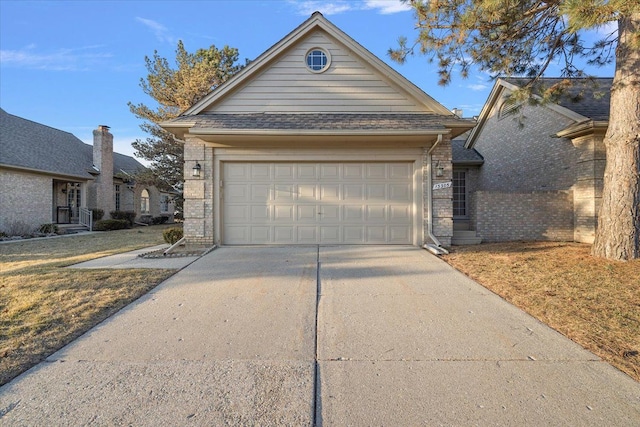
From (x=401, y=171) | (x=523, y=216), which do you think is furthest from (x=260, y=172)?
(x=523, y=216)

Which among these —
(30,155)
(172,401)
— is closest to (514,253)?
(172,401)

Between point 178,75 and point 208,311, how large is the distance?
1520cm

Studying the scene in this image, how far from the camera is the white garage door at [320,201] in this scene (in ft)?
31.1

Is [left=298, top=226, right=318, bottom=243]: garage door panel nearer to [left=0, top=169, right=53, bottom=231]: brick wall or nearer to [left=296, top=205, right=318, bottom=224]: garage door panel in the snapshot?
[left=296, top=205, right=318, bottom=224]: garage door panel

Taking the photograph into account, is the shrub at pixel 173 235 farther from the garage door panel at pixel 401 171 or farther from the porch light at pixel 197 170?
the garage door panel at pixel 401 171

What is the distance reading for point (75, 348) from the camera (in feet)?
11.4

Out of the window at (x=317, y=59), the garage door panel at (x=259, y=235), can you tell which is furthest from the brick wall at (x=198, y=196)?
the window at (x=317, y=59)

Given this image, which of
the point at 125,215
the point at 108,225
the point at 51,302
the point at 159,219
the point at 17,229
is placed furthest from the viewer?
the point at 159,219

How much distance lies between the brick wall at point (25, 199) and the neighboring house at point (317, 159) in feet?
38.6

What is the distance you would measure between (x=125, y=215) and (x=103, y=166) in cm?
332

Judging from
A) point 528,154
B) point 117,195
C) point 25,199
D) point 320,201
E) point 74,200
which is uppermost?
point 528,154

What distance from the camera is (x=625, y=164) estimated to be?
7.17 meters

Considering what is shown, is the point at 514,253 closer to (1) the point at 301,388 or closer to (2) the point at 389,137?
(2) the point at 389,137

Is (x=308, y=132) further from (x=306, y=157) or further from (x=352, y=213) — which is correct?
(x=352, y=213)
